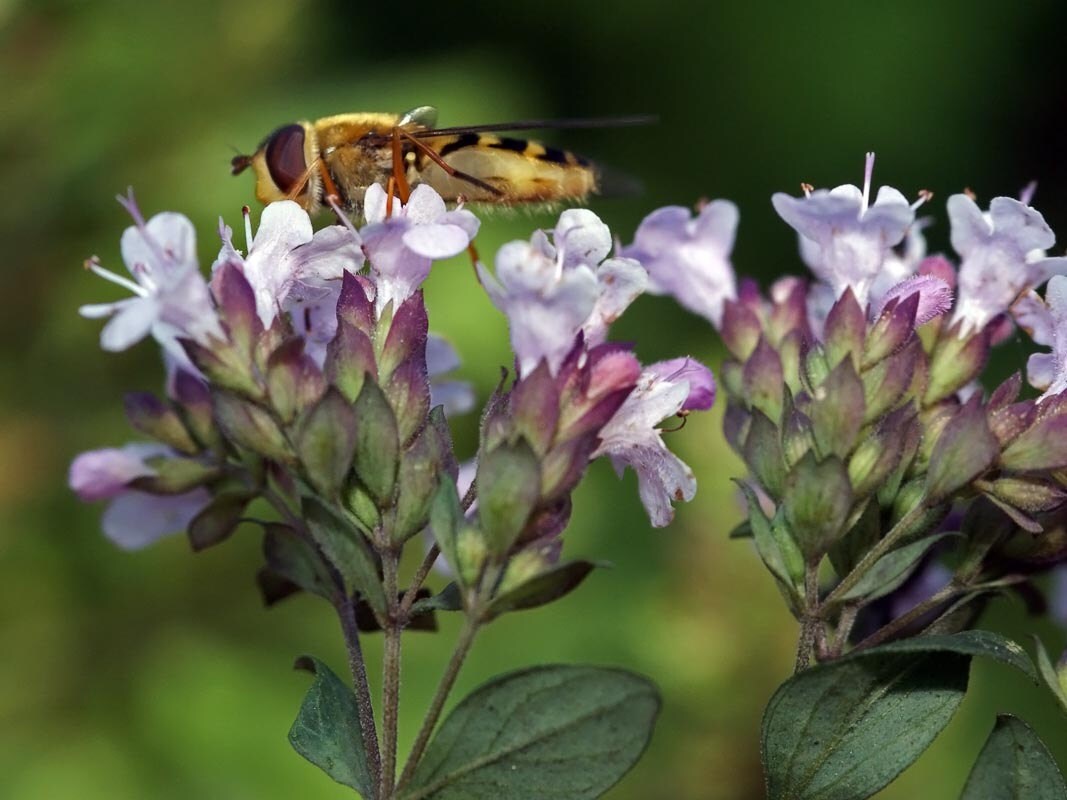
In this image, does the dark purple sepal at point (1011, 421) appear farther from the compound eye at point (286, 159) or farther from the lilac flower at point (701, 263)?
the compound eye at point (286, 159)

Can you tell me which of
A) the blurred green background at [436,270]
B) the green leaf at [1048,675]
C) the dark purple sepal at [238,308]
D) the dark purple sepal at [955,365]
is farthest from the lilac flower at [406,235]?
the blurred green background at [436,270]

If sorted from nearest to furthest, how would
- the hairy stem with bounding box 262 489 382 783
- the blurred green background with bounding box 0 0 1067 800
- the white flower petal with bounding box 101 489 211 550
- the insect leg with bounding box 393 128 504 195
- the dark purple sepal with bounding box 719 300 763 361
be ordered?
the hairy stem with bounding box 262 489 382 783 → the white flower petal with bounding box 101 489 211 550 → the dark purple sepal with bounding box 719 300 763 361 → the insect leg with bounding box 393 128 504 195 → the blurred green background with bounding box 0 0 1067 800

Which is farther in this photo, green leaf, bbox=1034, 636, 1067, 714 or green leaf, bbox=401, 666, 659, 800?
green leaf, bbox=1034, 636, 1067, 714

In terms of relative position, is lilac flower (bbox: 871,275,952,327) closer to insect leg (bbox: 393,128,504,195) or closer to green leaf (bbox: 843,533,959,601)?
green leaf (bbox: 843,533,959,601)

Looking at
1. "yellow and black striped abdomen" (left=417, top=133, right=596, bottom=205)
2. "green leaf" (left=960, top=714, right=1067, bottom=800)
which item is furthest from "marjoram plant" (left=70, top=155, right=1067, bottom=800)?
"yellow and black striped abdomen" (left=417, top=133, right=596, bottom=205)

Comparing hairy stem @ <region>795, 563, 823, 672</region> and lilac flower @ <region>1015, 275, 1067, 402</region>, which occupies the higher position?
lilac flower @ <region>1015, 275, 1067, 402</region>

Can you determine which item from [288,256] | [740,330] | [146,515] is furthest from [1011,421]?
[146,515]

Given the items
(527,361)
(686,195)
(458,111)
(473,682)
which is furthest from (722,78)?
(527,361)
